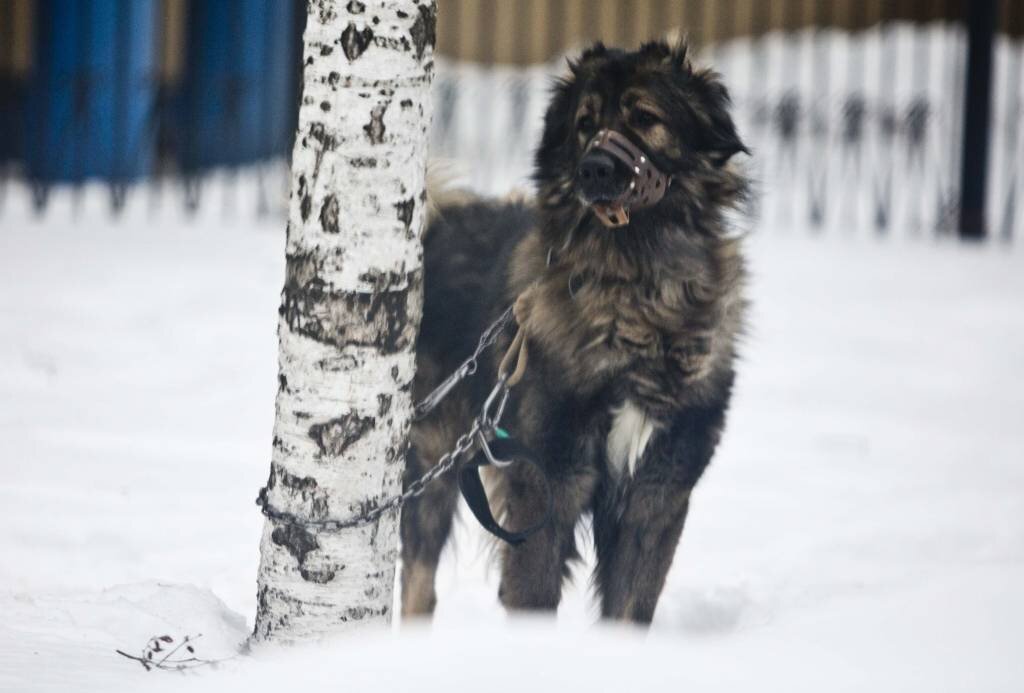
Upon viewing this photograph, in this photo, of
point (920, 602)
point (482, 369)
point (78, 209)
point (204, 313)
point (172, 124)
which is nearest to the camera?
point (920, 602)

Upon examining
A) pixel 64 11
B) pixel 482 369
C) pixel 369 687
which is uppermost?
pixel 64 11

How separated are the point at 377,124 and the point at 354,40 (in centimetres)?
19

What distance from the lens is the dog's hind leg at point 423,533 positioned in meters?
3.87

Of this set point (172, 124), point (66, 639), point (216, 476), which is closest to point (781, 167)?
point (172, 124)

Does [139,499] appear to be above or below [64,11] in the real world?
below

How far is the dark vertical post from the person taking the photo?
8.16 metres

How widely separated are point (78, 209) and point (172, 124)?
5.40 ft

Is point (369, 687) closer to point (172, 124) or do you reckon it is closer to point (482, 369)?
point (482, 369)

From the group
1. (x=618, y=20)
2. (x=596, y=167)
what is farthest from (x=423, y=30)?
(x=618, y=20)

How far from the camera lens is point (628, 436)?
3.10 meters

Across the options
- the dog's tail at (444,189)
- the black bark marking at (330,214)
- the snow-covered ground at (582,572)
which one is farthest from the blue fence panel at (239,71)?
the black bark marking at (330,214)

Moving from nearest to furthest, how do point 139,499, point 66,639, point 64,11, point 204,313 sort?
point 66,639 → point 139,499 → point 204,313 → point 64,11

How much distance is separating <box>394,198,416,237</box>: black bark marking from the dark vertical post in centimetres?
642

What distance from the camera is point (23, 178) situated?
1000 centimetres
